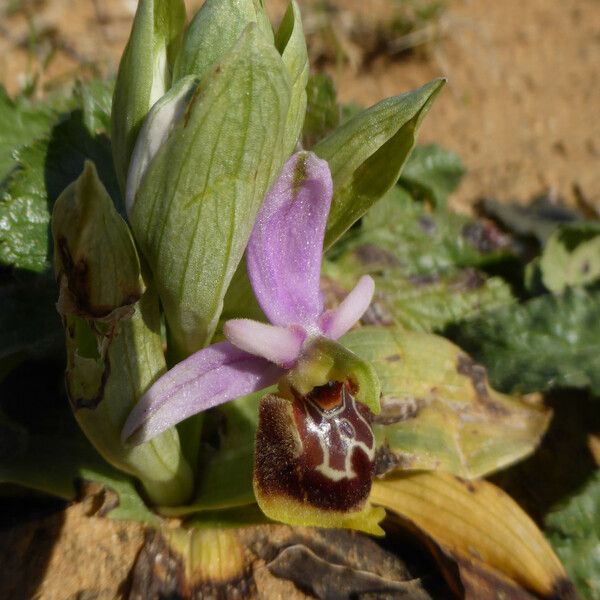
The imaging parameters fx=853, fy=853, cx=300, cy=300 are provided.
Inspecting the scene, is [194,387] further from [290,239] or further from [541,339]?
[541,339]

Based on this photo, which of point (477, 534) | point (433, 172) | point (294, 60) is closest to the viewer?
point (294, 60)

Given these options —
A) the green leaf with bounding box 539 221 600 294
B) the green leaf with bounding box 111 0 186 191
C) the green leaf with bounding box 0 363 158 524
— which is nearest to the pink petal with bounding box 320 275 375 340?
the green leaf with bounding box 111 0 186 191

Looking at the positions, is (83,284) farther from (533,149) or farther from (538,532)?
A: (533,149)

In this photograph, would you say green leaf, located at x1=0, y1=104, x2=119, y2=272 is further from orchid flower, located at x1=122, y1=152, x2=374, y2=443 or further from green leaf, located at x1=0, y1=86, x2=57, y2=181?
orchid flower, located at x1=122, y1=152, x2=374, y2=443

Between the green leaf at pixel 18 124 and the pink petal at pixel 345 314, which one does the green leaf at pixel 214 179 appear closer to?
the pink petal at pixel 345 314

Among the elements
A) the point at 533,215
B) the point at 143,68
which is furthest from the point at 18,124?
the point at 533,215

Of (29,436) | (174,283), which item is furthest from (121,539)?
(174,283)

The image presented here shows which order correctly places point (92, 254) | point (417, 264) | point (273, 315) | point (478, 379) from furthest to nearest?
point (417, 264)
point (478, 379)
point (273, 315)
point (92, 254)

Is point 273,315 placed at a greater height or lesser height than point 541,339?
greater
